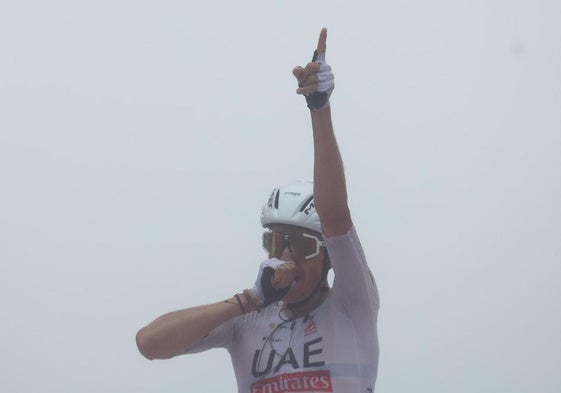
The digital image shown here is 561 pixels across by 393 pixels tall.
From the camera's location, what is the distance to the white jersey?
3.30 metres

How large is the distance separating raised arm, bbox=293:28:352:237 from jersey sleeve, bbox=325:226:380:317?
12 cm

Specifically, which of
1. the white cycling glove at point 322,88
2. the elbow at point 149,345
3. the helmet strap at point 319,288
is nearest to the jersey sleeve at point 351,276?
the helmet strap at point 319,288

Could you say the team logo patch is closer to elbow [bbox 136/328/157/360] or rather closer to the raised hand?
elbow [bbox 136/328/157/360]

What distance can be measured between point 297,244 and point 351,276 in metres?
0.34

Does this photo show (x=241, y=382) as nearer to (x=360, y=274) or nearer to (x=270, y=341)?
(x=270, y=341)

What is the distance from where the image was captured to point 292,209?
3637 millimetres

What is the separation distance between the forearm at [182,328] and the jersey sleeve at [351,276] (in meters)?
0.38

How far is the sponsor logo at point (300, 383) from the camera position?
330 centimetres

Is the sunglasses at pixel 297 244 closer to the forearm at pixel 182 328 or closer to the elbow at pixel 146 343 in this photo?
the forearm at pixel 182 328

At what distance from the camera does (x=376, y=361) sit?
11.3ft

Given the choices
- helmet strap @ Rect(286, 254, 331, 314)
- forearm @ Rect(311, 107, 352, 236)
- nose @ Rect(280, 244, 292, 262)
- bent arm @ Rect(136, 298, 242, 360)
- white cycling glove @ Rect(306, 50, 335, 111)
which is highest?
white cycling glove @ Rect(306, 50, 335, 111)

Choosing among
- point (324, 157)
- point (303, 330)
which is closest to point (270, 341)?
point (303, 330)

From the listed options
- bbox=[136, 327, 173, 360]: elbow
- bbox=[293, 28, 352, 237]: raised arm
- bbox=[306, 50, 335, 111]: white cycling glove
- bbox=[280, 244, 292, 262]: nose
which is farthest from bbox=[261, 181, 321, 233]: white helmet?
bbox=[136, 327, 173, 360]: elbow

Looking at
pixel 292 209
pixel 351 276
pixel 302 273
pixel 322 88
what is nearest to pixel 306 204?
pixel 292 209
